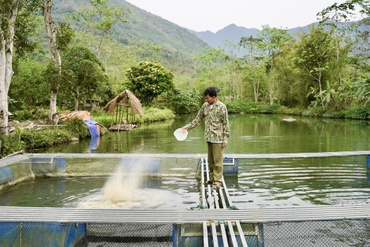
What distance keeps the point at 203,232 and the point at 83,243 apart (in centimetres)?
153

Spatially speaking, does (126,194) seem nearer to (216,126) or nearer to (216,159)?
(216,159)

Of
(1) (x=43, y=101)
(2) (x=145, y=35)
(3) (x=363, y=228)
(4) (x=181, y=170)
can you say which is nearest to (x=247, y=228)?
(3) (x=363, y=228)

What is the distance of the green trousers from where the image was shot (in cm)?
519

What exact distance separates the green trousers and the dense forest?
734 centimetres

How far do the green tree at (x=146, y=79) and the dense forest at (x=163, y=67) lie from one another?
10cm

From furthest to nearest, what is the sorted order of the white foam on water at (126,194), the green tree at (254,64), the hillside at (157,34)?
the hillside at (157,34) → the green tree at (254,64) → the white foam on water at (126,194)

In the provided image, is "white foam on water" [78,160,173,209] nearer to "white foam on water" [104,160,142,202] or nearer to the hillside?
"white foam on water" [104,160,142,202]

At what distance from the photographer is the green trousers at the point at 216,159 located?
5.19 m

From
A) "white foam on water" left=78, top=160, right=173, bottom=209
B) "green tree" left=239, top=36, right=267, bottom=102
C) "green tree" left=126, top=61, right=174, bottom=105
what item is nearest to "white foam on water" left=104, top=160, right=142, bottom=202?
"white foam on water" left=78, top=160, right=173, bottom=209

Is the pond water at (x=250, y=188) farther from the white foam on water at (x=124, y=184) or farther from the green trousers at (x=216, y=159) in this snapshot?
the green trousers at (x=216, y=159)

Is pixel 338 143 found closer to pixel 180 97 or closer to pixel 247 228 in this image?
pixel 247 228

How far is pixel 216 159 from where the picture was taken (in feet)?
17.1

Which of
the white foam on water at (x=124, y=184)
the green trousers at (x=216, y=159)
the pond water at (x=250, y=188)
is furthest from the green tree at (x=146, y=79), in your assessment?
the green trousers at (x=216, y=159)

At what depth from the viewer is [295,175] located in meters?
7.81
